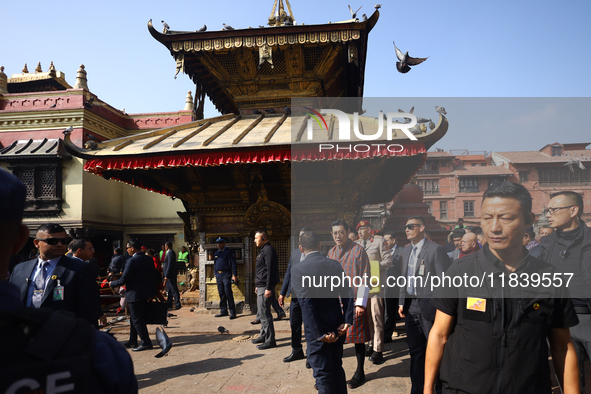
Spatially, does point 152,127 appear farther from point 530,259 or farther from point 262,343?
point 530,259

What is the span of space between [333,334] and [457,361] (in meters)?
1.65

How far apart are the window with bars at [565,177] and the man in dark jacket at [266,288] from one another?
466cm

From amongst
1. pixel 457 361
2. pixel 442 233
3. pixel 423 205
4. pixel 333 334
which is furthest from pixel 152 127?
pixel 457 361

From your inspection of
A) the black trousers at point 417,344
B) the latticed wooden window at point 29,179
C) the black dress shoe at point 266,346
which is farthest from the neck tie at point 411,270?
the latticed wooden window at point 29,179

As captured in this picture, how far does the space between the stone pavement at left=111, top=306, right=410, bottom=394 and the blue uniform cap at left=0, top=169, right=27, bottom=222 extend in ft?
14.3

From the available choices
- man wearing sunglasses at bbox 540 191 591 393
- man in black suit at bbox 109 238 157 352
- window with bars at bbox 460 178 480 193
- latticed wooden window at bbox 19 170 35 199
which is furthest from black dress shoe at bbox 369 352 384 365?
latticed wooden window at bbox 19 170 35 199

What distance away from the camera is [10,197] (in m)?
1.19

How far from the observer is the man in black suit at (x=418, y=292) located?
424cm

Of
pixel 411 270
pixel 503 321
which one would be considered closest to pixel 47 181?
pixel 411 270

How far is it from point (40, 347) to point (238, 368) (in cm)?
516

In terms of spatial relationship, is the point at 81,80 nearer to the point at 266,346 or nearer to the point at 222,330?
the point at 222,330

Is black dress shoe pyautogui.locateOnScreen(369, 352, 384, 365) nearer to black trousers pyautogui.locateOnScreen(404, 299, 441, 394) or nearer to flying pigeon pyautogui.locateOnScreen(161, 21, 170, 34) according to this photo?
black trousers pyautogui.locateOnScreen(404, 299, 441, 394)

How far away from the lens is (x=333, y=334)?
3855mm

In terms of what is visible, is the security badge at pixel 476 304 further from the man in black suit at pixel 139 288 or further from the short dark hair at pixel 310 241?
the man in black suit at pixel 139 288
